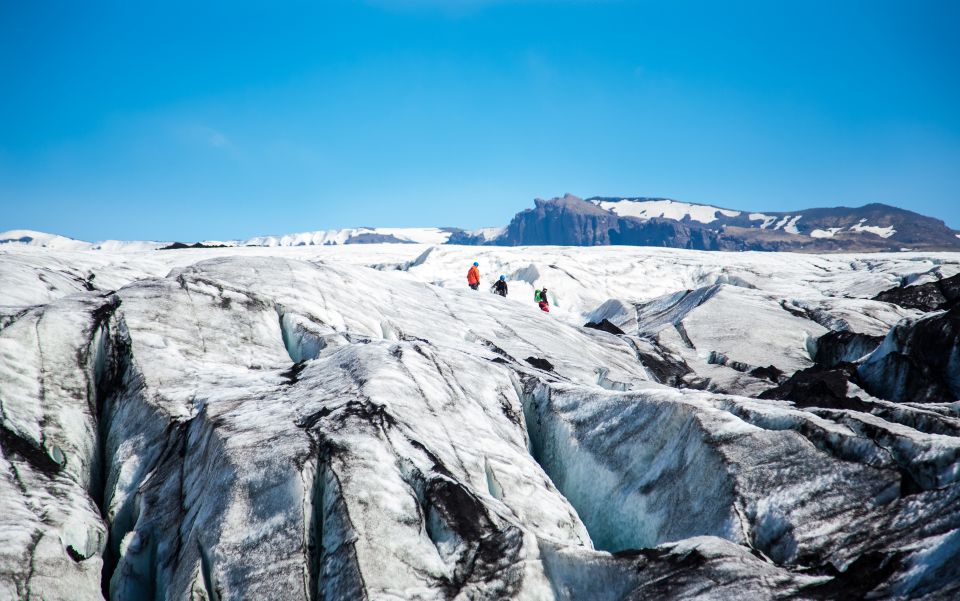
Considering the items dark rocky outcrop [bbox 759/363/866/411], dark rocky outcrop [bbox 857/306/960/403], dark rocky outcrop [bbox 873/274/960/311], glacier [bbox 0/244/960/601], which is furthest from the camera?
dark rocky outcrop [bbox 873/274/960/311]

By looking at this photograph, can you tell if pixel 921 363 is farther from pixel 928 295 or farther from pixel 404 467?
pixel 928 295

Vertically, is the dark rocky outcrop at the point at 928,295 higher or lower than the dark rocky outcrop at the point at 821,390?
higher

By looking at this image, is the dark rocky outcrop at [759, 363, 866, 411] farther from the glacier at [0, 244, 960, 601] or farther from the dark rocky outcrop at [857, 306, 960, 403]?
the dark rocky outcrop at [857, 306, 960, 403]

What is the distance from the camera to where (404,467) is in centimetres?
890

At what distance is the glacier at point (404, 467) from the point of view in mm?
7609

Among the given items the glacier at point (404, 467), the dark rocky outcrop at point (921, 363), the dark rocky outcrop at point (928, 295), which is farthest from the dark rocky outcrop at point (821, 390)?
the dark rocky outcrop at point (928, 295)

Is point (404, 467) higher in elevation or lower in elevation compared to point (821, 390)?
lower

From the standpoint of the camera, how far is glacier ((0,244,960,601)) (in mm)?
7609

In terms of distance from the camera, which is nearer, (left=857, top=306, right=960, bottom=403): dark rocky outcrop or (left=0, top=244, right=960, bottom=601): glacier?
(left=0, top=244, right=960, bottom=601): glacier

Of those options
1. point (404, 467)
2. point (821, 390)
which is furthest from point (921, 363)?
point (404, 467)

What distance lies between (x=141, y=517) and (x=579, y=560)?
6886 mm

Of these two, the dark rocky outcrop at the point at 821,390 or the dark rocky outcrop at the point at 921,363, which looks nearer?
the dark rocky outcrop at the point at 821,390

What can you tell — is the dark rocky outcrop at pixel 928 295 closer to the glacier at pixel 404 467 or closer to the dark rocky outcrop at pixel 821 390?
the dark rocky outcrop at pixel 821 390

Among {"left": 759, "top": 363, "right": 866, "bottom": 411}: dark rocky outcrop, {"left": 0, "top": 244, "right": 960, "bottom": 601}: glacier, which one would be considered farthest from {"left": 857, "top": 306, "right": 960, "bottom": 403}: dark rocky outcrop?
{"left": 759, "top": 363, "right": 866, "bottom": 411}: dark rocky outcrop
